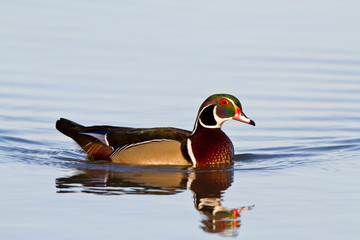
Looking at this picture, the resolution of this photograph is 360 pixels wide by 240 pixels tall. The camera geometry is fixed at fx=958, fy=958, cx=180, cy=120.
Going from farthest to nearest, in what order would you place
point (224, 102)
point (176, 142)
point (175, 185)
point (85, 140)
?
point (85, 140) → point (224, 102) → point (176, 142) → point (175, 185)

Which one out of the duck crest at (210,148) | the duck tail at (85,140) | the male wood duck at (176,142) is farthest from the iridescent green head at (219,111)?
the duck tail at (85,140)

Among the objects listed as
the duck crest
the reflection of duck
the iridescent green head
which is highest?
the iridescent green head

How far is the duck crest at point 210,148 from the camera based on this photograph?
44.6 feet

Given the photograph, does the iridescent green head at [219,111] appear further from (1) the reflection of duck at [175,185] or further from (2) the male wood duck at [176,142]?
(1) the reflection of duck at [175,185]

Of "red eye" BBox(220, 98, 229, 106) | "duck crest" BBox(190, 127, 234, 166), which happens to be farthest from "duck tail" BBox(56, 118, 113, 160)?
"red eye" BBox(220, 98, 229, 106)

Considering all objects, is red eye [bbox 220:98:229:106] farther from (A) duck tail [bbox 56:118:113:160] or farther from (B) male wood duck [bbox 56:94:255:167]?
(A) duck tail [bbox 56:118:113:160]

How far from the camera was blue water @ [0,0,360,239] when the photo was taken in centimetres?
1003

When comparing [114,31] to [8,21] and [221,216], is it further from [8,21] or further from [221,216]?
[221,216]

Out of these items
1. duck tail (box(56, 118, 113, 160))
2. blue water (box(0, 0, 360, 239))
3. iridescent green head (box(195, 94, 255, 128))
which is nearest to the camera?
blue water (box(0, 0, 360, 239))

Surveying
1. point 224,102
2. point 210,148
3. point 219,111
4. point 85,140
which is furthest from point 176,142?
point 85,140

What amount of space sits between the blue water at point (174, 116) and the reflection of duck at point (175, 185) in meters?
0.02

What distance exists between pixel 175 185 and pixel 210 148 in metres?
1.81

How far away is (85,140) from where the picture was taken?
14.3 metres

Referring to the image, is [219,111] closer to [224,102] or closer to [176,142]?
[224,102]
